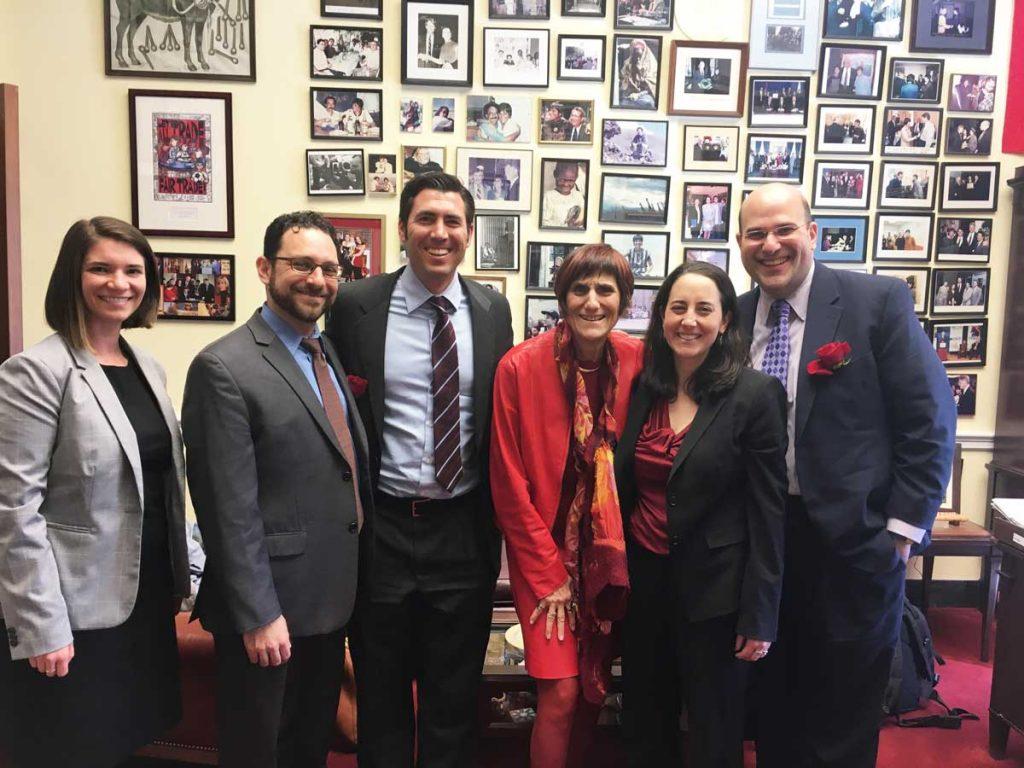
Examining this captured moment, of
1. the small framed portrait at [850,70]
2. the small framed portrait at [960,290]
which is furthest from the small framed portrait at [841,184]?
the small framed portrait at [960,290]

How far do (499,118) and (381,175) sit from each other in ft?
2.10

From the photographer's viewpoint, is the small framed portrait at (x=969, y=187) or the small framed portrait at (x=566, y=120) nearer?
the small framed portrait at (x=566, y=120)

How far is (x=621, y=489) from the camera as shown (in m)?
1.90

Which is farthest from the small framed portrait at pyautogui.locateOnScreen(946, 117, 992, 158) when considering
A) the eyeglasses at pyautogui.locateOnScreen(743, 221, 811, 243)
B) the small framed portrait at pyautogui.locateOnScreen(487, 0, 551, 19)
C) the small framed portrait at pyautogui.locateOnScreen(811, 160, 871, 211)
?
the eyeglasses at pyautogui.locateOnScreen(743, 221, 811, 243)

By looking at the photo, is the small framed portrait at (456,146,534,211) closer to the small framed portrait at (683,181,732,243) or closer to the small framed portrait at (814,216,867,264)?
the small framed portrait at (683,181,732,243)

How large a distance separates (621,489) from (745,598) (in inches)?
16.4

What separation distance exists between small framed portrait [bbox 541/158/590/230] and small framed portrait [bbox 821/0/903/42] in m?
1.39

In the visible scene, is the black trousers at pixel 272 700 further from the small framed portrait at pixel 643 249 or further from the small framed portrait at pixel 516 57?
the small framed portrait at pixel 516 57

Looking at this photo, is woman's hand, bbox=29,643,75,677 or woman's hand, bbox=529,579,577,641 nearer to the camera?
woman's hand, bbox=29,643,75,677

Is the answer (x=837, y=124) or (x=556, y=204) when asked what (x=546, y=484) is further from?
(x=837, y=124)

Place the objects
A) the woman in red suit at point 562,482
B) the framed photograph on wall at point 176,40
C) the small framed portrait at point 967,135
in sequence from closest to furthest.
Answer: the woman in red suit at point 562,482 → the framed photograph on wall at point 176,40 → the small framed portrait at point 967,135

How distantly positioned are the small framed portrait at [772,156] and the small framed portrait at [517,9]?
46.9 inches

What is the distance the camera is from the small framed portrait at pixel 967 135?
3.53 meters

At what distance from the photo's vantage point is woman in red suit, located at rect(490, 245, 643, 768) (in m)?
1.85
